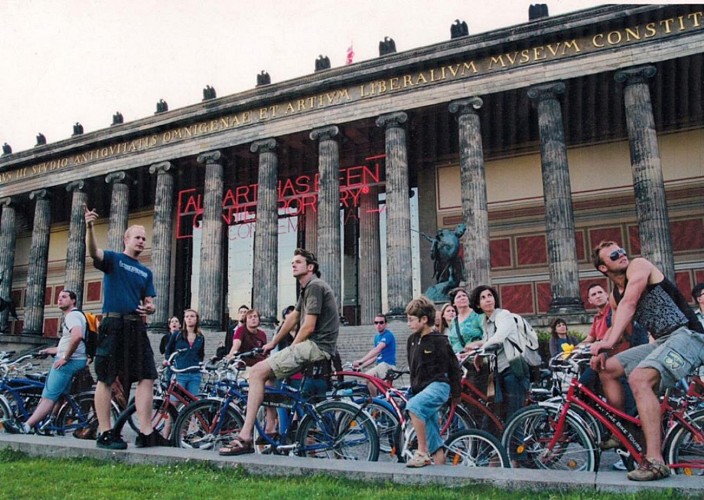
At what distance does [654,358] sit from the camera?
426 cm

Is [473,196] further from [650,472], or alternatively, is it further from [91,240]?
[650,472]

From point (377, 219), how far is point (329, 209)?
3.94 m

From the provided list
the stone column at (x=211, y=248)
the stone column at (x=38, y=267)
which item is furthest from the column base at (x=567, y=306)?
the stone column at (x=38, y=267)

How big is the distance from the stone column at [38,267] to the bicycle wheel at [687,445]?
93.3 ft

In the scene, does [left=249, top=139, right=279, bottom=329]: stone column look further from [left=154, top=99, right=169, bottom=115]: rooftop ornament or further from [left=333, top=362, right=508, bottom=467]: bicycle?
[left=333, top=362, right=508, bottom=467]: bicycle

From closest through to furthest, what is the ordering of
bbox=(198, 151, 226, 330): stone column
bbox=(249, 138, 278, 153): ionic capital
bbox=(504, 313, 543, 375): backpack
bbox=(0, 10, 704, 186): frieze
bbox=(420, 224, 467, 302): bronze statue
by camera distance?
bbox=(504, 313, 543, 375): backpack
bbox=(0, 10, 704, 186): frieze
bbox=(420, 224, 467, 302): bronze statue
bbox=(198, 151, 226, 330): stone column
bbox=(249, 138, 278, 153): ionic capital

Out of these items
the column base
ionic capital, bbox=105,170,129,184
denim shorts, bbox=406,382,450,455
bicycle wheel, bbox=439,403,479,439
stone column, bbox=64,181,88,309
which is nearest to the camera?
denim shorts, bbox=406,382,450,455

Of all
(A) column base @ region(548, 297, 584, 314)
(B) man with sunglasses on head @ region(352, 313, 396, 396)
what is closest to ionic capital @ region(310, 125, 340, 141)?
(A) column base @ region(548, 297, 584, 314)

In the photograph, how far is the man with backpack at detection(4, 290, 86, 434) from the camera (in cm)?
688

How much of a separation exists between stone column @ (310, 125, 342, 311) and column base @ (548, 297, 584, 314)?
7504 mm

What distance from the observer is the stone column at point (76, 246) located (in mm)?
26469

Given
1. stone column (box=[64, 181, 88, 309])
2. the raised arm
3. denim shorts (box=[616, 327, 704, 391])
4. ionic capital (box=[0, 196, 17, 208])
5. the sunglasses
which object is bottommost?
denim shorts (box=[616, 327, 704, 391])

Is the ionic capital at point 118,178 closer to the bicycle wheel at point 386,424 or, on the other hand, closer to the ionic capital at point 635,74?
the ionic capital at point 635,74

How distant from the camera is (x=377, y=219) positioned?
25.2 metres
